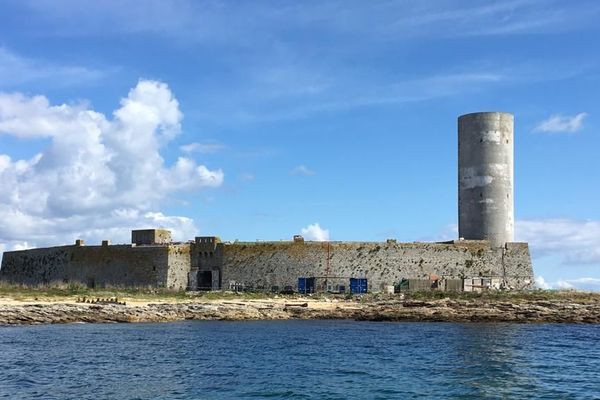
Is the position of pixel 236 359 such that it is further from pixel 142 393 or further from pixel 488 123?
pixel 488 123

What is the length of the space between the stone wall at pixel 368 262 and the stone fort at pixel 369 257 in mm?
78

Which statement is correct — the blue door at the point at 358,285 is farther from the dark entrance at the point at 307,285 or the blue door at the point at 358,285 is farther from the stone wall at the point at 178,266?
the stone wall at the point at 178,266

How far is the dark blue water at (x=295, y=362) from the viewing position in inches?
834

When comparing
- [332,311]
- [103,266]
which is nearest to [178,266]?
[103,266]

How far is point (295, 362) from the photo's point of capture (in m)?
27.0

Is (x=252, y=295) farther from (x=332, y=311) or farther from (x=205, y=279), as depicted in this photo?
(x=332, y=311)

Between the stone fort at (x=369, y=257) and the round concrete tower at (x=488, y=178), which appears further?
the round concrete tower at (x=488, y=178)

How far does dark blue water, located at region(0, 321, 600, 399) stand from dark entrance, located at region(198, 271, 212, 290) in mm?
20757

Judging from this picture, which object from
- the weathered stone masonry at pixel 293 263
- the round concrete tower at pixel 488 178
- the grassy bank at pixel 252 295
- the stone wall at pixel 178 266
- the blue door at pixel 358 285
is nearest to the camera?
the grassy bank at pixel 252 295

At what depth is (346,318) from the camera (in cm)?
4634

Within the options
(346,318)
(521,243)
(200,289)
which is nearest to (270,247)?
(200,289)

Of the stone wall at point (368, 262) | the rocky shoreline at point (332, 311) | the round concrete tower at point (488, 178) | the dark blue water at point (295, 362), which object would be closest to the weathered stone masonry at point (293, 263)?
the stone wall at point (368, 262)

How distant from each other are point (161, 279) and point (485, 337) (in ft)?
104

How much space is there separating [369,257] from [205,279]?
44.1 ft
